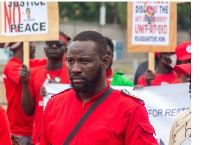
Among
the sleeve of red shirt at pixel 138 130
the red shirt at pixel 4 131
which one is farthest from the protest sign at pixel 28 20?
the sleeve of red shirt at pixel 138 130

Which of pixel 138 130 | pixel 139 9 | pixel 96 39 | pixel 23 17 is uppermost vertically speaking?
pixel 139 9

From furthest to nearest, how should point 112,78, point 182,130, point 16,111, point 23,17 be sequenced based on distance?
point 23,17
point 16,111
point 112,78
point 182,130

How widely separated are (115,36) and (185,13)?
28.4 ft

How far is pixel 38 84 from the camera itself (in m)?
5.11

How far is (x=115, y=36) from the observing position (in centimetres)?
3269

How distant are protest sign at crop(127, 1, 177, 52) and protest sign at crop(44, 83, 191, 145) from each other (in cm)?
80

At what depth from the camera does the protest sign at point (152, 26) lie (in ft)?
18.7

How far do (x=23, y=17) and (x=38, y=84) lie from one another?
938mm

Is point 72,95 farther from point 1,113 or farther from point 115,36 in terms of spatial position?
point 115,36

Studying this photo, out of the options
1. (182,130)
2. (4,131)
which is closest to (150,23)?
(182,130)

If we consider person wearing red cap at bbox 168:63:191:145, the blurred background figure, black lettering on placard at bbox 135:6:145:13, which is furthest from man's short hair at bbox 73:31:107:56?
black lettering on placard at bbox 135:6:145:13

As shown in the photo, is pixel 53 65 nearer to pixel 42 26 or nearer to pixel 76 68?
→ pixel 42 26

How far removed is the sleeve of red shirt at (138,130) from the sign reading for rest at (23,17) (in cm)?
287
